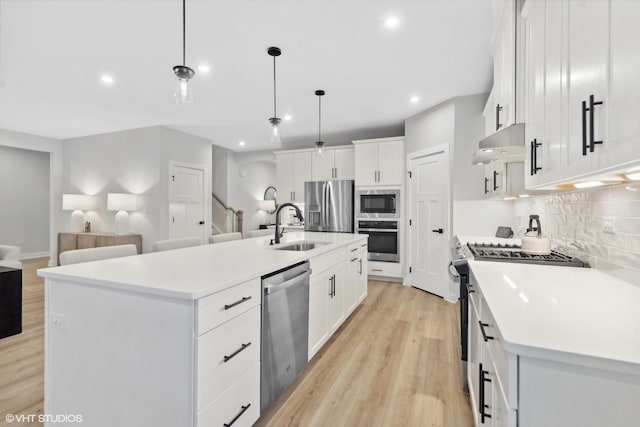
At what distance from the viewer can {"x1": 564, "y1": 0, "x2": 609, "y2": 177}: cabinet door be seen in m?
0.85

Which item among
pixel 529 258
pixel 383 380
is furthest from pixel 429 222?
pixel 383 380

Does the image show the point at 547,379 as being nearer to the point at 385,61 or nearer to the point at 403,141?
the point at 385,61

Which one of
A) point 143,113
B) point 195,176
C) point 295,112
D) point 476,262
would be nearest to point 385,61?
point 295,112

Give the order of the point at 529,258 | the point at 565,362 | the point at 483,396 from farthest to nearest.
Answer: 1. the point at 529,258
2. the point at 483,396
3. the point at 565,362

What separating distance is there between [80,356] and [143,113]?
409 centimetres

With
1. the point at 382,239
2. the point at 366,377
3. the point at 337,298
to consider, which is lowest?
the point at 366,377

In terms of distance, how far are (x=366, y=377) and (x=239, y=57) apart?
299 cm

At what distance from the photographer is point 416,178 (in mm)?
4453

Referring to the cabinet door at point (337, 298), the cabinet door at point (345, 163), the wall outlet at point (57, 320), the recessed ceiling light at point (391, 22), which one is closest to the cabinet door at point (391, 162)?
the cabinet door at point (345, 163)

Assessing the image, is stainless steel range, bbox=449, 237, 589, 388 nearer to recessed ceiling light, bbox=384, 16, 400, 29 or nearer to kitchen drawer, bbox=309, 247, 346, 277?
kitchen drawer, bbox=309, 247, 346, 277

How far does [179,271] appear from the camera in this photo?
152cm

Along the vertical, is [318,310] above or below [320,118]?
below

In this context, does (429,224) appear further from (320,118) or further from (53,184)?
(53,184)

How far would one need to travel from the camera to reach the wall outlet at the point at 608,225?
1358mm
